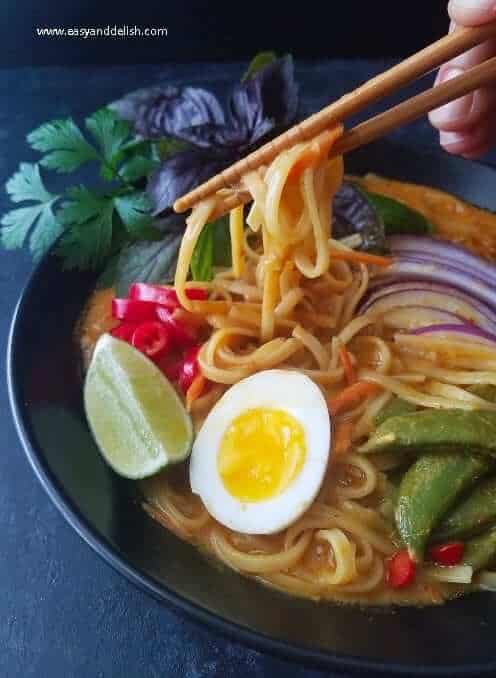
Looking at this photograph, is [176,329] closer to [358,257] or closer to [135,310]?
[135,310]

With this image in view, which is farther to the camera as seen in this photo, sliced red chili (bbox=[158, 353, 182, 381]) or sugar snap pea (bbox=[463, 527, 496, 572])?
sliced red chili (bbox=[158, 353, 182, 381])

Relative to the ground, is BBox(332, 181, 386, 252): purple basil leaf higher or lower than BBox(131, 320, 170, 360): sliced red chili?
higher

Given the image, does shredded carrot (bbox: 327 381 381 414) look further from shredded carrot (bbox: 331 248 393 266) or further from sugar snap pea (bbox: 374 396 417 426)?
shredded carrot (bbox: 331 248 393 266)

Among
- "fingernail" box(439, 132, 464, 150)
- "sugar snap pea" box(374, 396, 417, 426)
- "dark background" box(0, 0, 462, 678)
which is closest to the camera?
"sugar snap pea" box(374, 396, 417, 426)

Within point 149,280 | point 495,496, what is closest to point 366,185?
point 149,280

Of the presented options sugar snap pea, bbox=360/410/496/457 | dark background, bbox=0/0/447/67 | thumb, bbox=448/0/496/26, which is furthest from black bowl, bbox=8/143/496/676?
dark background, bbox=0/0/447/67

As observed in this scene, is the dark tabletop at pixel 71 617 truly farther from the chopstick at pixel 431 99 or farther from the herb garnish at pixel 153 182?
the chopstick at pixel 431 99

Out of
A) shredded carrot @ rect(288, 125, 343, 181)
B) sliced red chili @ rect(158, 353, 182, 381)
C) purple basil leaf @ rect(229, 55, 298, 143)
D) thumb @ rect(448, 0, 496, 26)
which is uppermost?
thumb @ rect(448, 0, 496, 26)

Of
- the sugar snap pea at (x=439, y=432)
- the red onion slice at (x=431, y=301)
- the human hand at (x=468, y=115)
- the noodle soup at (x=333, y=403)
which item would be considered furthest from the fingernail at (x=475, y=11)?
the sugar snap pea at (x=439, y=432)
